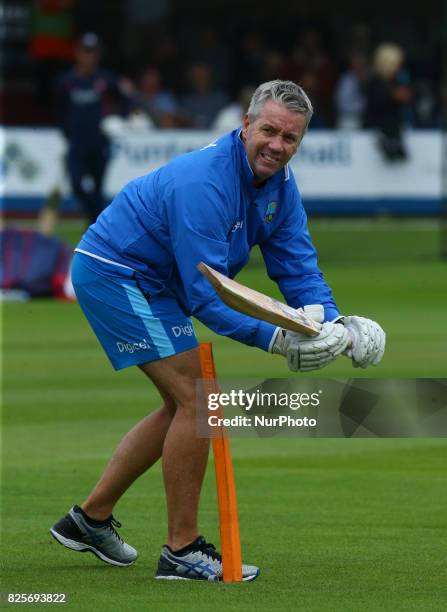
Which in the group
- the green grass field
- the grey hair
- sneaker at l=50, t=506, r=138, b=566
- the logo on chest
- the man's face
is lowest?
the green grass field

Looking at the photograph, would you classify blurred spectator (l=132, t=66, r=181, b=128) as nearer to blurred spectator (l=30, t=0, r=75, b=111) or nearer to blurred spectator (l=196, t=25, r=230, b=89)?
blurred spectator (l=196, t=25, r=230, b=89)

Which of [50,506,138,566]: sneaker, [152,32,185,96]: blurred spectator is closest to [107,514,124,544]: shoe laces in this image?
[50,506,138,566]: sneaker

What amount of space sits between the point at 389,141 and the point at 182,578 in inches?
707

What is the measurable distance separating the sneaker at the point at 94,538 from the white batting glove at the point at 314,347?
4.30 feet

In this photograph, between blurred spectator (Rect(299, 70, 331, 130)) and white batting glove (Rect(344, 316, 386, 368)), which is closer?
white batting glove (Rect(344, 316, 386, 368))

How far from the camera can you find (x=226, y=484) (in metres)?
6.53

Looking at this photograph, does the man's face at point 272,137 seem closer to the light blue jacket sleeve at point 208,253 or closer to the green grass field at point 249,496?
the light blue jacket sleeve at point 208,253

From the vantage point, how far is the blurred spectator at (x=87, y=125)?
20797 mm

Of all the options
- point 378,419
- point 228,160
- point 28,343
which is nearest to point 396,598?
point 378,419

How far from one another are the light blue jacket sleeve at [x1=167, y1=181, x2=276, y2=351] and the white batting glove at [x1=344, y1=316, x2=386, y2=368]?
1.00ft

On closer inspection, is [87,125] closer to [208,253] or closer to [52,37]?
[52,37]

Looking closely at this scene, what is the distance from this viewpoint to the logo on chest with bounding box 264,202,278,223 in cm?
685

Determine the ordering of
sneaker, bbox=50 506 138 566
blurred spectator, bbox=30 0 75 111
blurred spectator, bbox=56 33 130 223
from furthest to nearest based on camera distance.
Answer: blurred spectator, bbox=30 0 75 111 → blurred spectator, bbox=56 33 130 223 → sneaker, bbox=50 506 138 566

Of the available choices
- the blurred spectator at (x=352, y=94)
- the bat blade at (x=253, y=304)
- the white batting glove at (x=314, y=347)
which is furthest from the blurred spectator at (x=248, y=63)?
the bat blade at (x=253, y=304)
